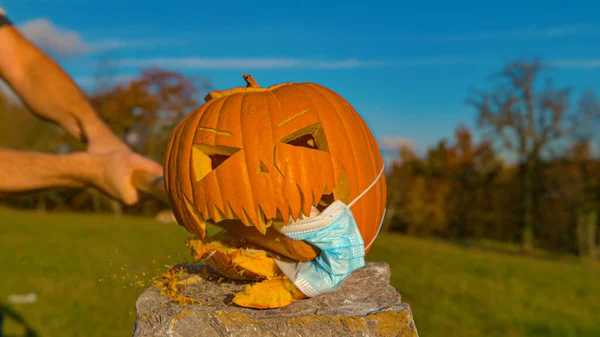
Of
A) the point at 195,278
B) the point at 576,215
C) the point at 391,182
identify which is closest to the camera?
the point at 195,278

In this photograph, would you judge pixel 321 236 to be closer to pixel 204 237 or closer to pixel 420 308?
pixel 204 237

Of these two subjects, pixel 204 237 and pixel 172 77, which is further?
pixel 172 77

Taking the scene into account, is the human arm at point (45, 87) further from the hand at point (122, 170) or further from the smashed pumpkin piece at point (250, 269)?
the smashed pumpkin piece at point (250, 269)

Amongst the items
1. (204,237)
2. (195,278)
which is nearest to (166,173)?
(204,237)

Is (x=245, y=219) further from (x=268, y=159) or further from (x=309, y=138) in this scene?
(x=309, y=138)

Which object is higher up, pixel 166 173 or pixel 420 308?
pixel 166 173

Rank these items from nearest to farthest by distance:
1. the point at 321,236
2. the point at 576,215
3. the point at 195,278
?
the point at 321,236 < the point at 195,278 < the point at 576,215

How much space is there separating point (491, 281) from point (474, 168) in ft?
48.0

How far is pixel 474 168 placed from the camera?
25891 millimetres

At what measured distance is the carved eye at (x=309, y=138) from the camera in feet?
7.77

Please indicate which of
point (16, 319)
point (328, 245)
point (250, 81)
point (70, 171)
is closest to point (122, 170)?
point (70, 171)

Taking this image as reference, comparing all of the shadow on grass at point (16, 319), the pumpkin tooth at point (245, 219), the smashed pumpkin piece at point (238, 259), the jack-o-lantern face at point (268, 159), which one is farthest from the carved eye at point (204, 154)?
the shadow on grass at point (16, 319)

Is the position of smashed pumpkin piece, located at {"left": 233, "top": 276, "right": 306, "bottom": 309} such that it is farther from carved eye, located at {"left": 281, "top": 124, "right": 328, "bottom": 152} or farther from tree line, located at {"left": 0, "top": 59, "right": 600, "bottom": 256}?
tree line, located at {"left": 0, "top": 59, "right": 600, "bottom": 256}

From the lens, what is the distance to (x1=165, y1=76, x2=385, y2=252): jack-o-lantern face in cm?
227
